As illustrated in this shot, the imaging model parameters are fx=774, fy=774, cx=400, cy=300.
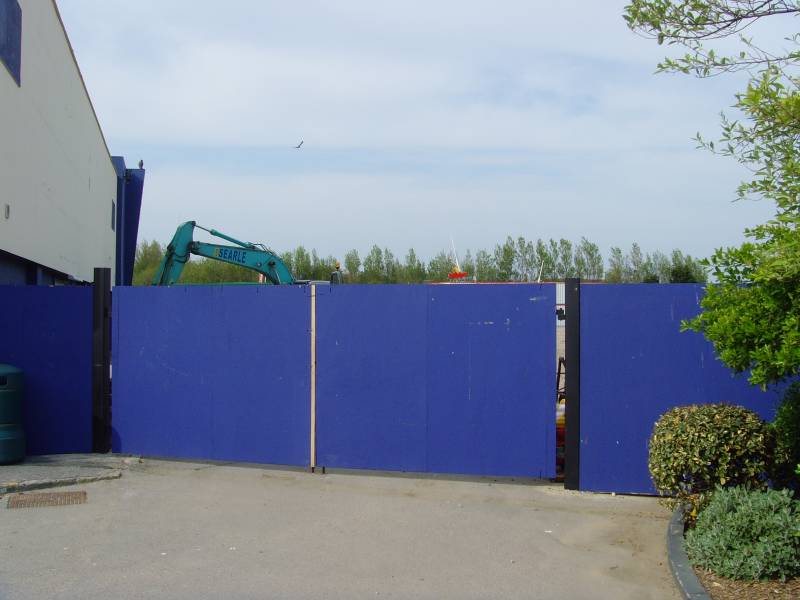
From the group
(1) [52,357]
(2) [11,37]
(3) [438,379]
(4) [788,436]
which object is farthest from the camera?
(2) [11,37]

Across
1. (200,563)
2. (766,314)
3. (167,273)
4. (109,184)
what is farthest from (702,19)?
(109,184)

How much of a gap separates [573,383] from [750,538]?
2.86 m

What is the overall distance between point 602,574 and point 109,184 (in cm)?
2579

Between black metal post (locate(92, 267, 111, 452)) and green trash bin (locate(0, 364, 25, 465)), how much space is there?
0.87 meters

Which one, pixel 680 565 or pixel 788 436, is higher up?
pixel 788 436

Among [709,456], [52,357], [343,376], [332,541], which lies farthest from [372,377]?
[52,357]

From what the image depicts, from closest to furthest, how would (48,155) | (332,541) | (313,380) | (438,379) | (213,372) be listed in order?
(332,541), (438,379), (313,380), (213,372), (48,155)

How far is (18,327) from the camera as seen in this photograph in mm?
9414

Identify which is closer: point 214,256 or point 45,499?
point 45,499

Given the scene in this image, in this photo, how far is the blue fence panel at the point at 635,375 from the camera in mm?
7836

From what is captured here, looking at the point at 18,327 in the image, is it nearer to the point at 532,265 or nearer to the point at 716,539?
the point at 716,539

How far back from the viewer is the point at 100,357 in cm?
950

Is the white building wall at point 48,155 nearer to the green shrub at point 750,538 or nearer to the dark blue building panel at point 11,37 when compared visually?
the dark blue building panel at point 11,37

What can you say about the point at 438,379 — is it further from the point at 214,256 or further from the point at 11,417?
the point at 214,256
